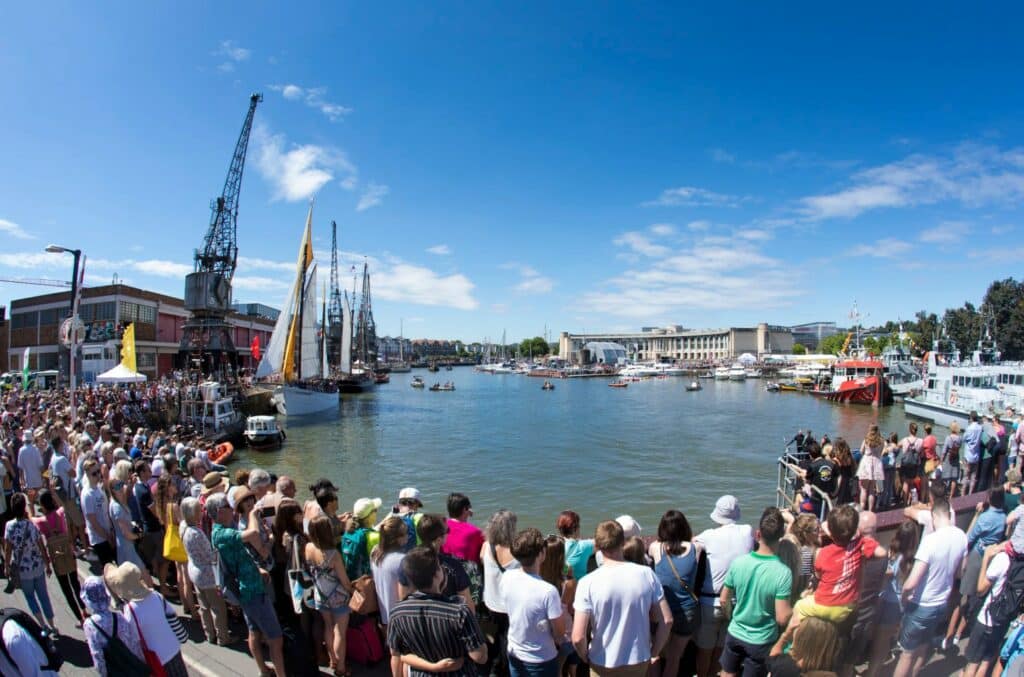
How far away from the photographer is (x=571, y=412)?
181ft

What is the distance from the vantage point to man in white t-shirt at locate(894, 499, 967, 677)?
173 inches

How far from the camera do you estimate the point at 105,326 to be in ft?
163

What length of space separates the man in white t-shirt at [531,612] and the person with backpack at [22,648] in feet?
9.29

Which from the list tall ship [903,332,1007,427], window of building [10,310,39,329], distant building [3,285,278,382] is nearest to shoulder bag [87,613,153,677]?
tall ship [903,332,1007,427]

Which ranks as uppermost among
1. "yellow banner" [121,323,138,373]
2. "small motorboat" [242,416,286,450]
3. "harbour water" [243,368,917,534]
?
"yellow banner" [121,323,138,373]

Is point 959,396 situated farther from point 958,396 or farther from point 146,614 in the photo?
point 146,614

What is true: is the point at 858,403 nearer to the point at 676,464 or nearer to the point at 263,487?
the point at 676,464

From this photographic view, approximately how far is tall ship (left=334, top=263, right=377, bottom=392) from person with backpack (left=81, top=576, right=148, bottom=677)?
6199cm

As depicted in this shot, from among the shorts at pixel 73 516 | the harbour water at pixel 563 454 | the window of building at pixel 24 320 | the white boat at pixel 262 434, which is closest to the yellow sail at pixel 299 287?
the harbour water at pixel 563 454

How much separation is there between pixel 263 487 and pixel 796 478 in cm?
1021

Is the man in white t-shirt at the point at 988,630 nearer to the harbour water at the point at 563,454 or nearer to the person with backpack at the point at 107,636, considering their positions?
the person with backpack at the point at 107,636

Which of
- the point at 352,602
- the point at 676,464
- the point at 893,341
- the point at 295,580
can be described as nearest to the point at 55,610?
the point at 295,580

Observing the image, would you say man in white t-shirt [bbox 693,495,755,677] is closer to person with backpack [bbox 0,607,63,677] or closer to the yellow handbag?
person with backpack [bbox 0,607,63,677]

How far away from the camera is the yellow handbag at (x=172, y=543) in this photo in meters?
5.90
